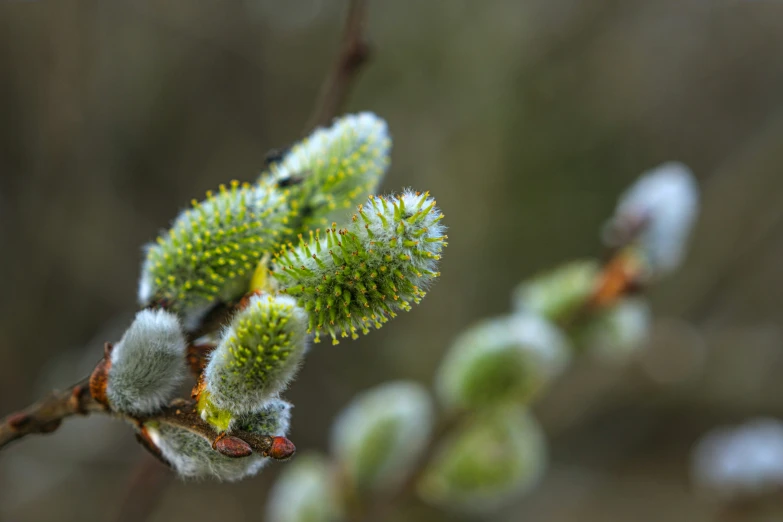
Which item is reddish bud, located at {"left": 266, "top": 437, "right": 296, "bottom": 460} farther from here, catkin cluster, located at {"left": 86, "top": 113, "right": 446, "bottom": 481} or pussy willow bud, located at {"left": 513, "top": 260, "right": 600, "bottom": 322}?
pussy willow bud, located at {"left": 513, "top": 260, "right": 600, "bottom": 322}

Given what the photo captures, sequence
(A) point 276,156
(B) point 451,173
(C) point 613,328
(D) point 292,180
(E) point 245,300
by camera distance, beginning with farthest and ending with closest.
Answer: (B) point 451,173 → (C) point 613,328 → (A) point 276,156 → (D) point 292,180 → (E) point 245,300

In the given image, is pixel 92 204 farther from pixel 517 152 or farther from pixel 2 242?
pixel 517 152

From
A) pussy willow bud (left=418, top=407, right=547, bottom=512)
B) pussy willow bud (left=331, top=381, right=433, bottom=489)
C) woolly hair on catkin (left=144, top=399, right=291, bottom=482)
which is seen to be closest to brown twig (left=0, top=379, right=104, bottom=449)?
woolly hair on catkin (left=144, top=399, right=291, bottom=482)

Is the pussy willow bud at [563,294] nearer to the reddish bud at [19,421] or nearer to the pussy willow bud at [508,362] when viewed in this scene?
the pussy willow bud at [508,362]

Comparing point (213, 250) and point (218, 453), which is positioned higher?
point (213, 250)

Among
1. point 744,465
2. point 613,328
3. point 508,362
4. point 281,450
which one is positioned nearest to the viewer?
point 281,450

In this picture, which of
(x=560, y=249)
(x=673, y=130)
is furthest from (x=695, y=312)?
(x=673, y=130)

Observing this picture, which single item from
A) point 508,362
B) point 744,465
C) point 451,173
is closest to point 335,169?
point 508,362

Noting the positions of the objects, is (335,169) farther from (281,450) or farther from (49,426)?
(49,426)
